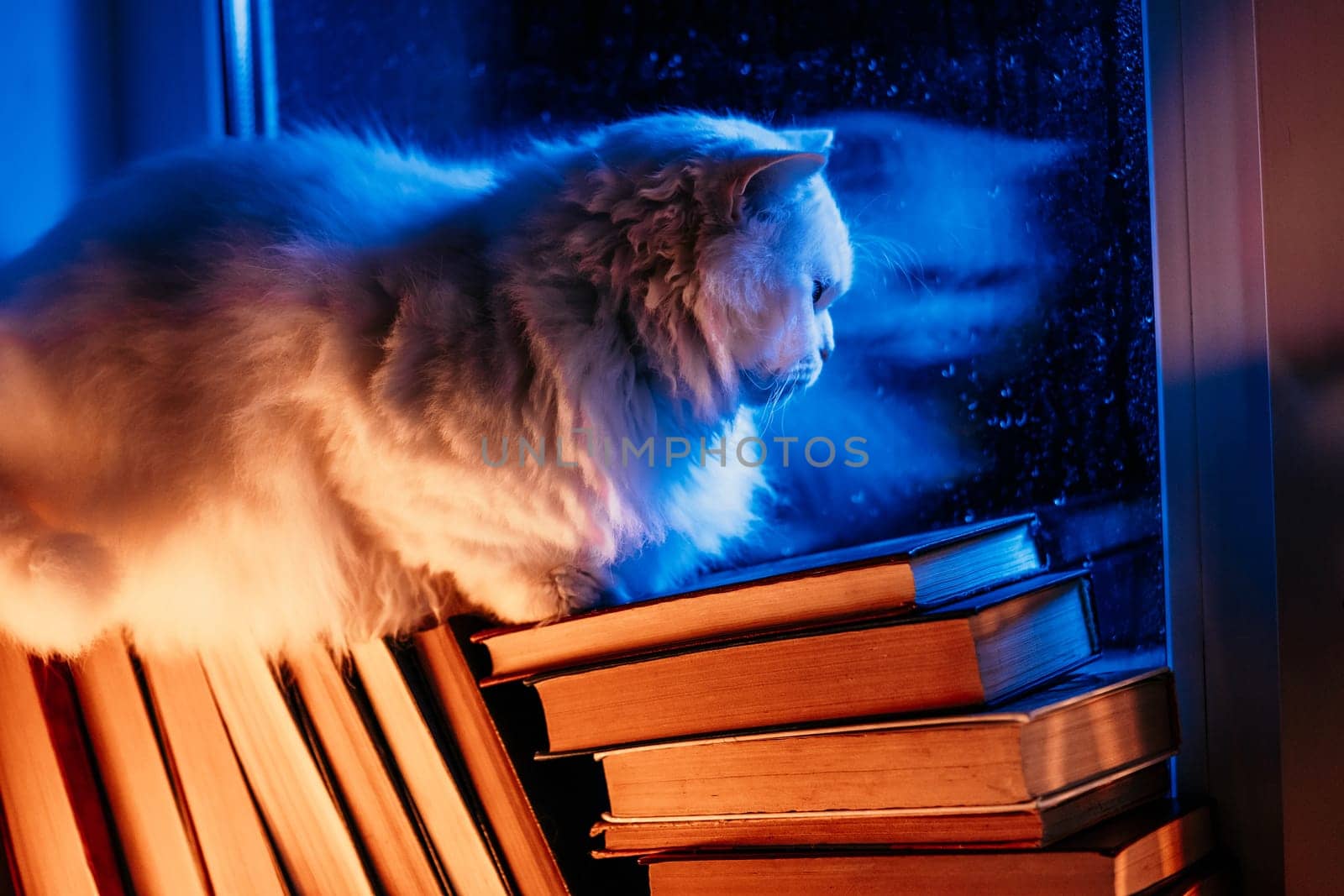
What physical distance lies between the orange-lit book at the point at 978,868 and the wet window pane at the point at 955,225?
0.88 feet

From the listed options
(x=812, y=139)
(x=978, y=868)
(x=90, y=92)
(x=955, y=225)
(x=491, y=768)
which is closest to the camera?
(x=978, y=868)

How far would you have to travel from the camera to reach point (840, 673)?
637 mm

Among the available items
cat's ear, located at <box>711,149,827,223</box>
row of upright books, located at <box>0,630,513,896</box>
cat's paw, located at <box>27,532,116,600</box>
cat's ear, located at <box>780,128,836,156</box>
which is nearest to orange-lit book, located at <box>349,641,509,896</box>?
row of upright books, located at <box>0,630,513,896</box>

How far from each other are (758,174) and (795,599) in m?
0.33

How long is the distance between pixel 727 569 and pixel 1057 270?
0.42 meters

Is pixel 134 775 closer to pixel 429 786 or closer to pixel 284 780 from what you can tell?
pixel 284 780

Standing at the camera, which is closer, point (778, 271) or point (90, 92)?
point (778, 271)

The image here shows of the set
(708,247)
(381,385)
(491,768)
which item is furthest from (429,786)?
(708,247)

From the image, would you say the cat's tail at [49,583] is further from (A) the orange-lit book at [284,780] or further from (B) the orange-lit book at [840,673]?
(B) the orange-lit book at [840,673]

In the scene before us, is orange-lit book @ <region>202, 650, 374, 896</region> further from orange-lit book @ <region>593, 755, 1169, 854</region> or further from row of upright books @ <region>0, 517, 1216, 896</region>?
orange-lit book @ <region>593, 755, 1169, 854</region>

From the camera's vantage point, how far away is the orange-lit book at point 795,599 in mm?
635

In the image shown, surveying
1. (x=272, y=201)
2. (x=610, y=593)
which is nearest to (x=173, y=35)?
(x=272, y=201)

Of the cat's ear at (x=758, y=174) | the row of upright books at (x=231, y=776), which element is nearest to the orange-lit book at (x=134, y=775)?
the row of upright books at (x=231, y=776)

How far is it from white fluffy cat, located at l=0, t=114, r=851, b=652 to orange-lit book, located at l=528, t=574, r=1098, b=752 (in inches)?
4.7
